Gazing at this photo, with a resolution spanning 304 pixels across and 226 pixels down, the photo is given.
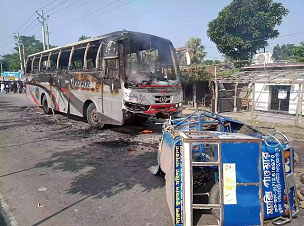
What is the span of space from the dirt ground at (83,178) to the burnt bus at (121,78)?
0.99 metres

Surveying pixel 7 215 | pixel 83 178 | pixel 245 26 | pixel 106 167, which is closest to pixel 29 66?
pixel 106 167

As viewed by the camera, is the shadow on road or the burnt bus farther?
the burnt bus

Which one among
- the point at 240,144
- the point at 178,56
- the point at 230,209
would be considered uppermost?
the point at 178,56

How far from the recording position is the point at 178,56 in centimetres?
865

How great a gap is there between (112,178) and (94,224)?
1562mm

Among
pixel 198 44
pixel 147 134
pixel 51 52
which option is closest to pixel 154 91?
pixel 147 134

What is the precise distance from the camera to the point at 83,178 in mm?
4742

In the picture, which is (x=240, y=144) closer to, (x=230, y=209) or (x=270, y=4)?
(x=230, y=209)

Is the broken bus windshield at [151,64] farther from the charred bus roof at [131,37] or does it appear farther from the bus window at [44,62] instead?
the bus window at [44,62]

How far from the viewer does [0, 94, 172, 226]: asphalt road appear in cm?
345

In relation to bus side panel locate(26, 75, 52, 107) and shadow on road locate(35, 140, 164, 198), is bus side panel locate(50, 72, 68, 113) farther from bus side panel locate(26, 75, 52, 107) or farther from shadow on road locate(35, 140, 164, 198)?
shadow on road locate(35, 140, 164, 198)

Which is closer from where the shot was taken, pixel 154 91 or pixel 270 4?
pixel 154 91

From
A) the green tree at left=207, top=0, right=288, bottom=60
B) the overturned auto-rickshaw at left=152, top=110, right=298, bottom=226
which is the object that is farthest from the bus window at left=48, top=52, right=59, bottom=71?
the green tree at left=207, top=0, right=288, bottom=60

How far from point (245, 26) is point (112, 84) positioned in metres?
22.1
